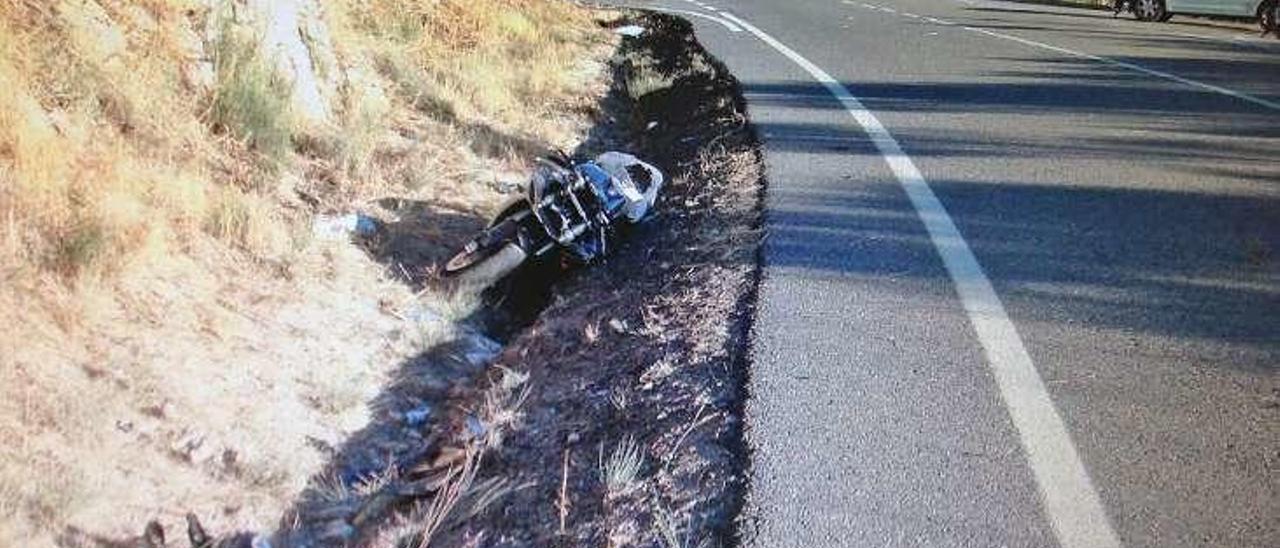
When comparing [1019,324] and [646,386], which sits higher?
[1019,324]

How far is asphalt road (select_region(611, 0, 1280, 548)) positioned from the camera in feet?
11.5

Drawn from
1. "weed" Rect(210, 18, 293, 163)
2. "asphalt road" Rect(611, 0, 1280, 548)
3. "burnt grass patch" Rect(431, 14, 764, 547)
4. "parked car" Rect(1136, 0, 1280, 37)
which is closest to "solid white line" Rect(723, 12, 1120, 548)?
"asphalt road" Rect(611, 0, 1280, 548)

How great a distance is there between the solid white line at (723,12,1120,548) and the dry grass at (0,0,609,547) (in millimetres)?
2934

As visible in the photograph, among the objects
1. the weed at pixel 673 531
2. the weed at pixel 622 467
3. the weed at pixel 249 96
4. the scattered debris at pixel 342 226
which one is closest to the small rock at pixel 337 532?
the weed at pixel 622 467

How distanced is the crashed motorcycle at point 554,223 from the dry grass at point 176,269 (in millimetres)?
309

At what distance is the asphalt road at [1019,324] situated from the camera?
352cm

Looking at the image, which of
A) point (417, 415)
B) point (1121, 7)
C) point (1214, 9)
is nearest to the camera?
point (417, 415)

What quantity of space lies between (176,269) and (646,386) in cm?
283

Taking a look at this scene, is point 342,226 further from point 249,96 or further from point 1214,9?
point 1214,9

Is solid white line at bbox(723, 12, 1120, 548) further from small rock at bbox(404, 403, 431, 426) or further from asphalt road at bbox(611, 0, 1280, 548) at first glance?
small rock at bbox(404, 403, 431, 426)

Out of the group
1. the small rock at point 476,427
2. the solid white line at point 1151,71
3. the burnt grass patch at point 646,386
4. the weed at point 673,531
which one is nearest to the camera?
the weed at point 673,531

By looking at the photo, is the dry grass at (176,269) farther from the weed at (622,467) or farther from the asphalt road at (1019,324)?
the asphalt road at (1019,324)

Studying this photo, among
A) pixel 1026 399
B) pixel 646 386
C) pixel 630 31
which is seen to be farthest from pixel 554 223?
pixel 630 31

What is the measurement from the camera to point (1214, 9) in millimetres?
20453
